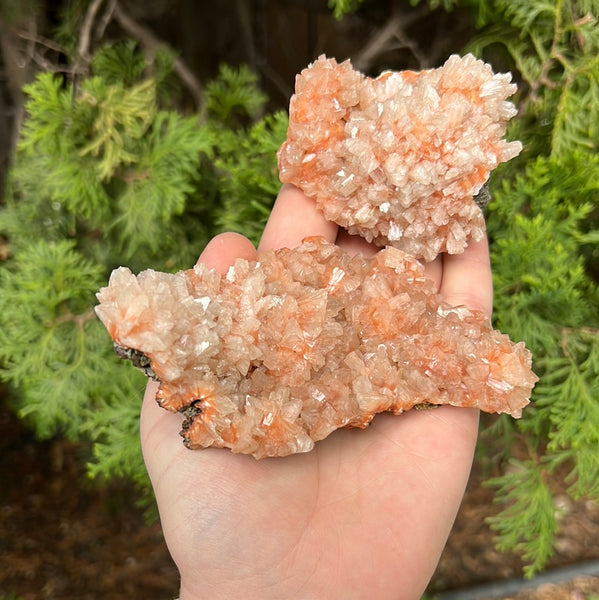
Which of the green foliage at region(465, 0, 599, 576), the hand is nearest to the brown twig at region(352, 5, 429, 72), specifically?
the green foliage at region(465, 0, 599, 576)

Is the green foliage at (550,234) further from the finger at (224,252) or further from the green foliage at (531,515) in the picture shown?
the finger at (224,252)

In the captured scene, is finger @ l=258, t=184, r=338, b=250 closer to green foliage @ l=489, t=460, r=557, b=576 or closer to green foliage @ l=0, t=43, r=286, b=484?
green foliage @ l=0, t=43, r=286, b=484

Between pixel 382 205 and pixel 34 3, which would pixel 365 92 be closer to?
pixel 382 205

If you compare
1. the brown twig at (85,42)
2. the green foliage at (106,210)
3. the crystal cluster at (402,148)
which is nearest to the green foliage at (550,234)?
the crystal cluster at (402,148)

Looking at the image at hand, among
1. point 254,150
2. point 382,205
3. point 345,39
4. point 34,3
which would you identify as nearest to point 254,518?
point 382,205

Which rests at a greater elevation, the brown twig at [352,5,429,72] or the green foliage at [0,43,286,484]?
the brown twig at [352,5,429,72]

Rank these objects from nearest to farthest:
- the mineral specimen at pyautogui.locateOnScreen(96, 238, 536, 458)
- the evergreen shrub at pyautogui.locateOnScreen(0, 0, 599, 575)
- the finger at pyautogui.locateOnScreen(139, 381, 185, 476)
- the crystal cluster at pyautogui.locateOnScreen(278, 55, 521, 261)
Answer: the mineral specimen at pyautogui.locateOnScreen(96, 238, 536, 458) < the finger at pyautogui.locateOnScreen(139, 381, 185, 476) < the crystal cluster at pyautogui.locateOnScreen(278, 55, 521, 261) < the evergreen shrub at pyautogui.locateOnScreen(0, 0, 599, 575)
